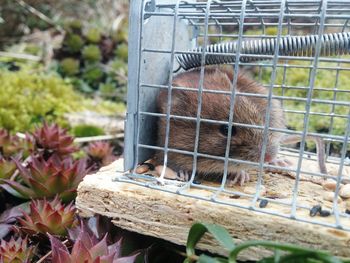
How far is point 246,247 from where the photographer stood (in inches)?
45.8

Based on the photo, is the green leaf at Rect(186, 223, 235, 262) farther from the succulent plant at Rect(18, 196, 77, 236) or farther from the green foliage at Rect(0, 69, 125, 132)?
the green foliage at Rect(0, 69, 125, 132)

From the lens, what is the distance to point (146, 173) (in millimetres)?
1895

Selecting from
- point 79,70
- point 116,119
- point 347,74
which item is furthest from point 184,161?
point 79,70

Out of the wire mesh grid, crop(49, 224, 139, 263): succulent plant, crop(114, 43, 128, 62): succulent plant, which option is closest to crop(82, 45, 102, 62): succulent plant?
crop(114, 43, 128, 62): succulent plant

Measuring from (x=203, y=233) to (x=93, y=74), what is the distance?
412 cm

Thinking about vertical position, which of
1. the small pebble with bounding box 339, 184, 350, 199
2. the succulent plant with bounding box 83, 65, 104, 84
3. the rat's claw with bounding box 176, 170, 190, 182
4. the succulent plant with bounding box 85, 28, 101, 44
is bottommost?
the rat's claw with bounding box 176, 170, 190, 182

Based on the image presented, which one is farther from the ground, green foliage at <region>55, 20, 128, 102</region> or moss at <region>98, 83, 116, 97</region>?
green foliage at <region>55, 20, 128, 102</region>

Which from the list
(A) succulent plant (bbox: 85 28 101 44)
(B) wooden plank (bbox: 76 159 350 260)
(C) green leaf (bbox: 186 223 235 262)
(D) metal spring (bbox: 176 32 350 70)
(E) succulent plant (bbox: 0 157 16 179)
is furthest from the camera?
(A) succulent plant (bbox: 85 28 101 44)

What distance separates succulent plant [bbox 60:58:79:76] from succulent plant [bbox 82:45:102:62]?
0.49 feet

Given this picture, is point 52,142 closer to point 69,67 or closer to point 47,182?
point 47,182

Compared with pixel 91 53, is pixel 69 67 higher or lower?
lower

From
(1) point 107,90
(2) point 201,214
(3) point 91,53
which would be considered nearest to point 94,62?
(3) point 91,53

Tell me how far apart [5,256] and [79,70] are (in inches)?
160

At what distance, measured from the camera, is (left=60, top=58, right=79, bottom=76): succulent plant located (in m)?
5.09
